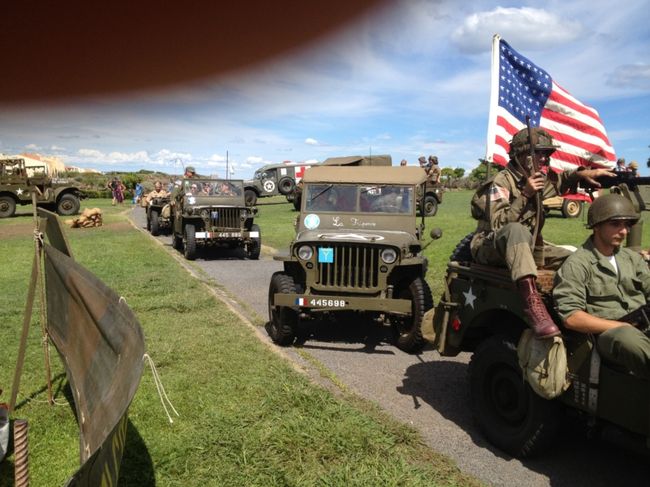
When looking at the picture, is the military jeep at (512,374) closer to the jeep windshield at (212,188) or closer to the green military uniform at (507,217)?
the green military uniform at (507,217)

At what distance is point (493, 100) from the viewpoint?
4.88 metres

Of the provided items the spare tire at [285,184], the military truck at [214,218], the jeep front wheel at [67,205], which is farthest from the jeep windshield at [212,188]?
the spare tire at [285,184]

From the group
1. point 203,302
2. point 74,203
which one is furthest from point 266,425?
point 74,203

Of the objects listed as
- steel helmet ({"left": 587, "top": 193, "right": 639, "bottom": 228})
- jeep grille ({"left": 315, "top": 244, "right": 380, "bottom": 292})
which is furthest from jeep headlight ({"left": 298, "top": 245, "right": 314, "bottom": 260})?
steel helmet ({"left": 587, "top": 193, "right": 639, "bottom": 228})

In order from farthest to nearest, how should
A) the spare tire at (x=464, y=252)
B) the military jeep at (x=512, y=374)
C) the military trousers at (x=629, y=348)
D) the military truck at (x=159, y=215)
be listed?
the military truck at (x=159, y=215) < the spare tire at (x=464, y=252) < the military jeep at (x=512, y=374) < the military trousers at (x=629, y=348)

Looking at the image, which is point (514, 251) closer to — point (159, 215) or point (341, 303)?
point (341, 303)

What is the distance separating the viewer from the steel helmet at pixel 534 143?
372cm

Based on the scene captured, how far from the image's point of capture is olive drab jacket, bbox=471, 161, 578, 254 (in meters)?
3.74

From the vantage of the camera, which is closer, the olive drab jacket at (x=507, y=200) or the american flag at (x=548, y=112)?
the olive drab jacket at (x=507, y=200)

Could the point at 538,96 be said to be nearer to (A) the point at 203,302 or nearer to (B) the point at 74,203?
(A) the point at 203,302

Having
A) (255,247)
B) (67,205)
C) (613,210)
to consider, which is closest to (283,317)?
(613,210)

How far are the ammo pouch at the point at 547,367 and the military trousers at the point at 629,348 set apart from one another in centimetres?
25

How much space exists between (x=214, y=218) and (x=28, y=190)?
14.7 metres

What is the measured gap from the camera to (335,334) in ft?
21.0
